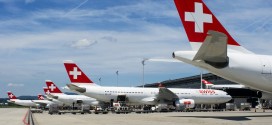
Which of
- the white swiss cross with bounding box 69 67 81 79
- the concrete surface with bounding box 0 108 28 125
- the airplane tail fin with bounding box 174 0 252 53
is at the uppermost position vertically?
the airplane tail fin with bounding box 174 0 252 53

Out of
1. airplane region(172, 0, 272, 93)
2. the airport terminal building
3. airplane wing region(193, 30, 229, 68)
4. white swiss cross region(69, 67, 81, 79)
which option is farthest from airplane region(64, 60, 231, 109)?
airplane wing region(193, 30, 229, 68)

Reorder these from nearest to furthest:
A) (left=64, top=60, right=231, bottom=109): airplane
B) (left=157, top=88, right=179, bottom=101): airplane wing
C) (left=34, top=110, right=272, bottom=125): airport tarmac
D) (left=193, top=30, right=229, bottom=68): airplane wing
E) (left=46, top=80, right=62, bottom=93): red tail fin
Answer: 1. (left=193, top=30, right=229, bottom=68): airplane wing
2. (left=34, top=110, right=272, bottom=125): airport tarmac
3. (left=64, top=60, right=231, bottom=109): airplane
4. (left=157, top=88, right=179, bottom=101): airplane wing
5. (left=46, top=80, right=62, bottom=93): red tail fin

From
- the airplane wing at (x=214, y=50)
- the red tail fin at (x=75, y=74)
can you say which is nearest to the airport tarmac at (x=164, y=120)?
the airplane wing at (x=214, y=50)

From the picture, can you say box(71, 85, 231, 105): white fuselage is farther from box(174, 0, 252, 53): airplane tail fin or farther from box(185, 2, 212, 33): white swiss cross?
box(185, 2, 212, 33): white swiss cross

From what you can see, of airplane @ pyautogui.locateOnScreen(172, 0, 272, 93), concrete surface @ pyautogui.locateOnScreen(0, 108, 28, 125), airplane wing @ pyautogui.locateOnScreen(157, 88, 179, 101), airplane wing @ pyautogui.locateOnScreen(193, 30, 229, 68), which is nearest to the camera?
airplane wing @ pyautogui.locateOnScreen(193, 30, 229, 68)

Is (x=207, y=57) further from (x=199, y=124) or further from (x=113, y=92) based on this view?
(x=113, y=92)

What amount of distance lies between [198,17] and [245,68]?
13.9 ft

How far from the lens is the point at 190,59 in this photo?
21906 millimetres

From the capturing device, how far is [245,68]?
74.6ft

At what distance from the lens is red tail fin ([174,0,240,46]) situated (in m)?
22.1

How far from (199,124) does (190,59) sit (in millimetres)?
4420

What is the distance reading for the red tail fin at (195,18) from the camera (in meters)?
22.1

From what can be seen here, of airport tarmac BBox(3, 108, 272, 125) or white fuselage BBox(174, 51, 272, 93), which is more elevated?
white fuselage BBox(174, 51, 272, 93)

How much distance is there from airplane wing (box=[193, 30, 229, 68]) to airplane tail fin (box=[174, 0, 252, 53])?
1.69 metres
